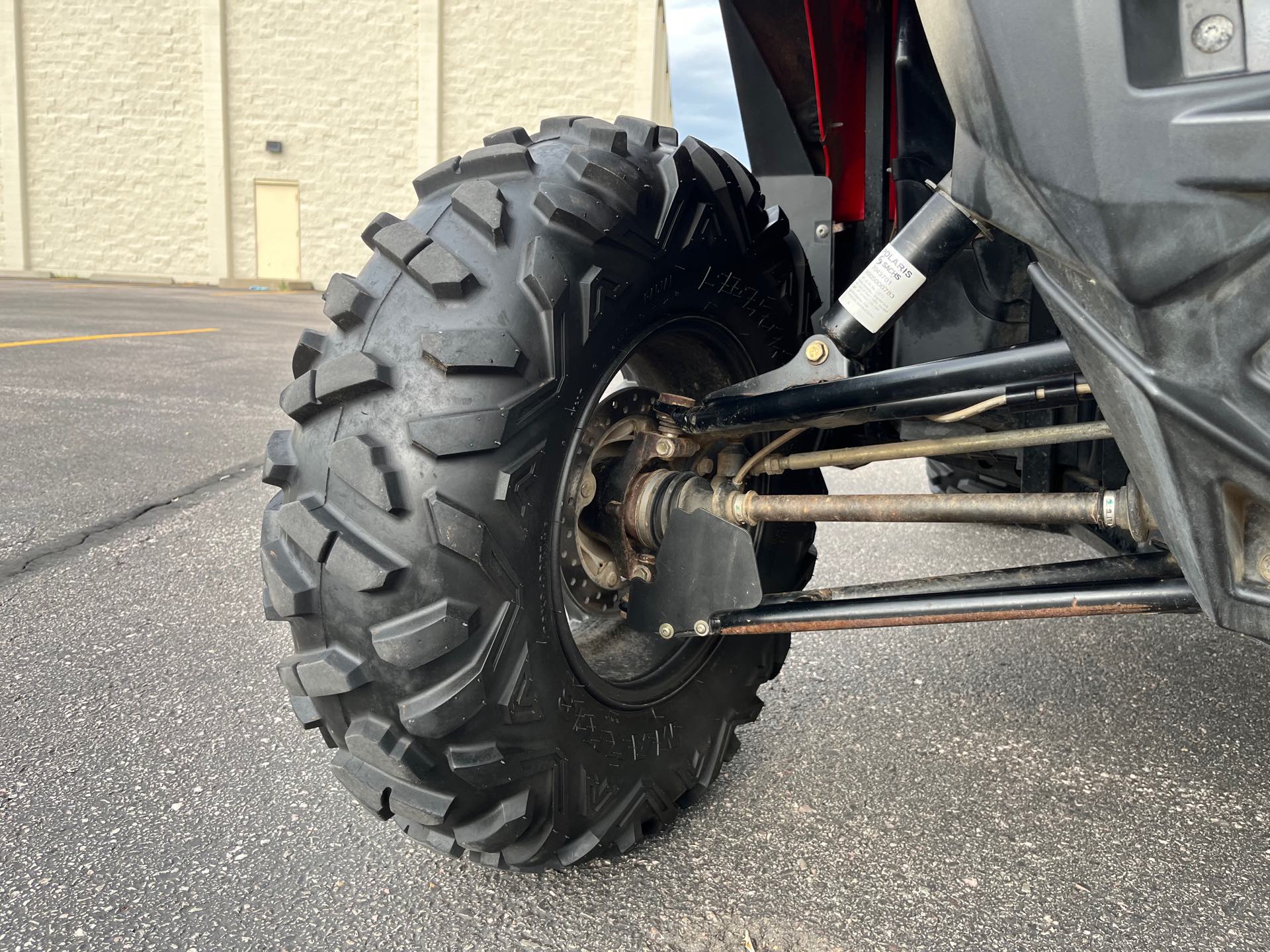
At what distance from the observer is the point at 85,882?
161 cm

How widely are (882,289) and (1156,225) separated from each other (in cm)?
59

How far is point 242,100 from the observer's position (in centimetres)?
2389

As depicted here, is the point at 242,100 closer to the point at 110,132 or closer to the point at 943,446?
the point at 110,132

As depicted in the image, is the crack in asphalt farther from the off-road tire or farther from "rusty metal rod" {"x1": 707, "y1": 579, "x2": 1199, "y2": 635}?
"rusty metal rod" {"x1": 707, "y1": 579, "x2": 1199, "y2": 635}

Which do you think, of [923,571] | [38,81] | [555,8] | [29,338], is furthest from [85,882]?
[38,81]

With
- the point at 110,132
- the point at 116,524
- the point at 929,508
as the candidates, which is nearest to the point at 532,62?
the point at 110,132

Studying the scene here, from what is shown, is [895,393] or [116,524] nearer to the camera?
[895,393]

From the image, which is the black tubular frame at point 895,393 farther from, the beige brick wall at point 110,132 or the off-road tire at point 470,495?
Result: the beige brick wall at point 110,132

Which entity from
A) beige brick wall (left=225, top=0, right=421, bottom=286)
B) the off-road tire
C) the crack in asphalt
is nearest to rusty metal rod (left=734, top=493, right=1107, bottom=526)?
the off-road tire

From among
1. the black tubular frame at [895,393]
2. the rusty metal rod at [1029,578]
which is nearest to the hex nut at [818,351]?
the black tubular frame at [895,393]

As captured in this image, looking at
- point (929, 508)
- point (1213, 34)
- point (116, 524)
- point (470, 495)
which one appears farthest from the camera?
point (116, 524)

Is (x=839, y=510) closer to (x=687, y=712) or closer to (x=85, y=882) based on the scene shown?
(x=687, y=712)

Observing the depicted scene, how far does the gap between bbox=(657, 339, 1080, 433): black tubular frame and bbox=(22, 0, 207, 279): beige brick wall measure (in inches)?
1012

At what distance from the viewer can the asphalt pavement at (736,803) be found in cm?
156
